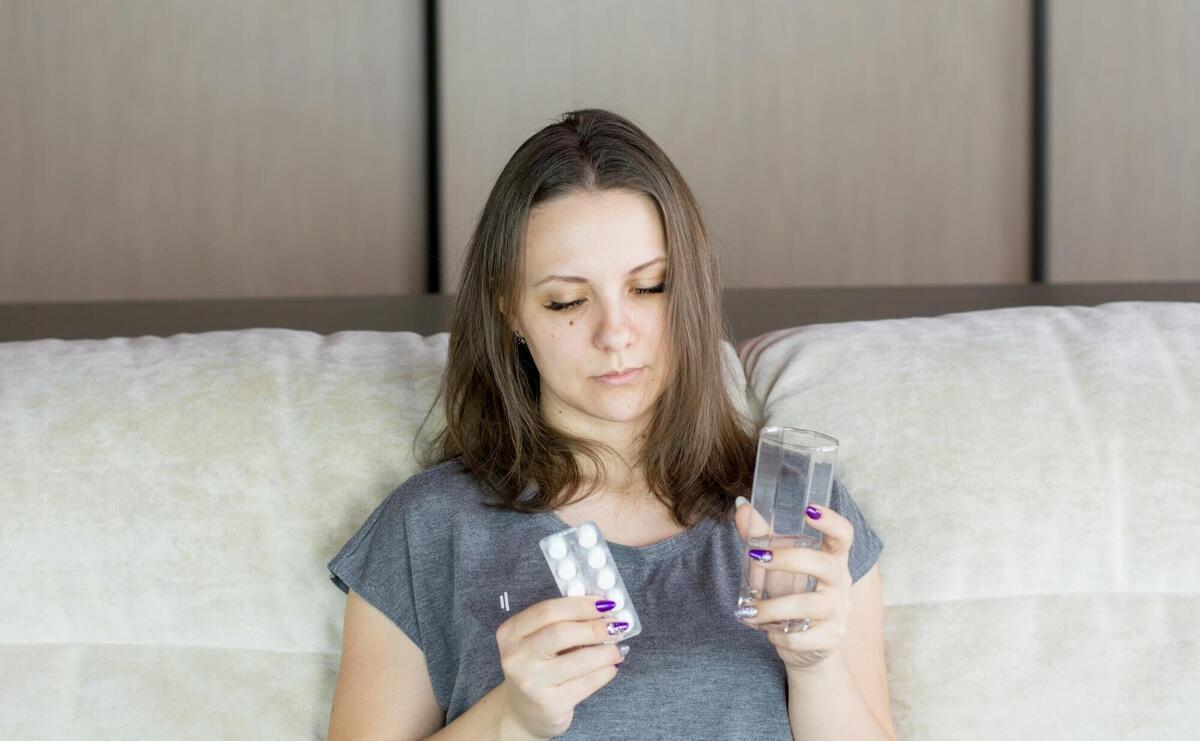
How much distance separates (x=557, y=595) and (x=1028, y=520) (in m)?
0.55

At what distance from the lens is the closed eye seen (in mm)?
1440

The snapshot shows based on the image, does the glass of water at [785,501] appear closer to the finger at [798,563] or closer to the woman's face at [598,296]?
the finger at [798,563]

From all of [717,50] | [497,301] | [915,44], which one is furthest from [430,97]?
[497,301]

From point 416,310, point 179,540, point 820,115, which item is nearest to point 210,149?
point 416,310

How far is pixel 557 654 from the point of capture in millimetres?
1170

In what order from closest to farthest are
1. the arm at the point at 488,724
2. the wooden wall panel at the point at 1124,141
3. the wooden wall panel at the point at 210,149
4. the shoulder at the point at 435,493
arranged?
the arm at the point at 488,724 → the shoulder at the point at 435,493 → the wooden wall panel at the point at 210,149 → the wooden wall panel at the point at 1124,141

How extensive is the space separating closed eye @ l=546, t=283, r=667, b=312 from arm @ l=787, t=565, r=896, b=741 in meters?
0.39

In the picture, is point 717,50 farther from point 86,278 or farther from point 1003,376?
point 1003,376

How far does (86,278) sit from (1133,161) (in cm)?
299

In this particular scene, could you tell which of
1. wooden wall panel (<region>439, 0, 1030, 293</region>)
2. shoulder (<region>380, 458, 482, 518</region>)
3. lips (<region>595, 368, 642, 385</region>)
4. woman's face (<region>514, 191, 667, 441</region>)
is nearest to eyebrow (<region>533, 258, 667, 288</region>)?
woman's face (<region>514, 191, 667, 441</region>)

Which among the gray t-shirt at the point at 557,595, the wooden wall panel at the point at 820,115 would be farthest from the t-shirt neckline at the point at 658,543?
the wooden wall panel at the point at 820,115

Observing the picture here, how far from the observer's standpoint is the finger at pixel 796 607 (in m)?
1.15

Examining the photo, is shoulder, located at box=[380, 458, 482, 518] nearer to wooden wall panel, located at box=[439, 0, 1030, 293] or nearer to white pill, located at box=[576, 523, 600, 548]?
white pill, located at box=[576, 523, 600, 548]

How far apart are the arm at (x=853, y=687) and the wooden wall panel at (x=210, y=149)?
244 centimetres
